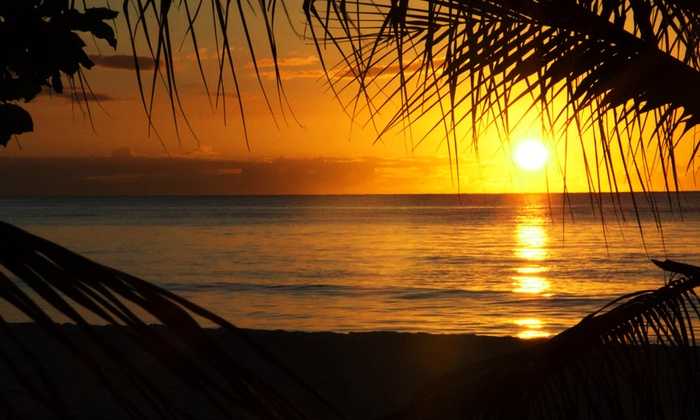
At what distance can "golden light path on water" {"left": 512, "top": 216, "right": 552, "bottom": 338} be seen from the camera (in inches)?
787

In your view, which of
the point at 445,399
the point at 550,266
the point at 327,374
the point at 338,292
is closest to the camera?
the point at 445,399

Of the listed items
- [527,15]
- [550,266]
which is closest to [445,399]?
[527,15]

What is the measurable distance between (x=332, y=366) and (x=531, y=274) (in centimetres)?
2228

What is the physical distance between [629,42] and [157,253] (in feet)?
141

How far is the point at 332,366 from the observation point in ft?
41.6

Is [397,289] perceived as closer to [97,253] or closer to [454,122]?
[97,253]

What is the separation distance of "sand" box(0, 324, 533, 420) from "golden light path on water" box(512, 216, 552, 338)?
16.3 ft

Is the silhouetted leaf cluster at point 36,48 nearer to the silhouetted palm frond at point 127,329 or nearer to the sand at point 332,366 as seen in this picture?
the silhouetted palm frond at point 127,329

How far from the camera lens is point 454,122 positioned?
5.08 feet

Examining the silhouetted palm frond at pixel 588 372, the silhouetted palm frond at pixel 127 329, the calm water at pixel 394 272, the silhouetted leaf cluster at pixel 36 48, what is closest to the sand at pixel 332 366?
the calm water at pixel 394 272

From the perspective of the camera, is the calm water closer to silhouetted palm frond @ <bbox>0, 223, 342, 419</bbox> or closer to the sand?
the sand

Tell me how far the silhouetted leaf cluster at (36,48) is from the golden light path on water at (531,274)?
17.2m

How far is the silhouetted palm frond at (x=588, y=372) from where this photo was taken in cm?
Result: 172

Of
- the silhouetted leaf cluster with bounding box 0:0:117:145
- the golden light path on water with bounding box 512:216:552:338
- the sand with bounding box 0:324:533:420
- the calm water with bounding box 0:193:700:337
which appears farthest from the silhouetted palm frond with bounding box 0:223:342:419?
the golden light path on water with bounding box 512:216:552:338
